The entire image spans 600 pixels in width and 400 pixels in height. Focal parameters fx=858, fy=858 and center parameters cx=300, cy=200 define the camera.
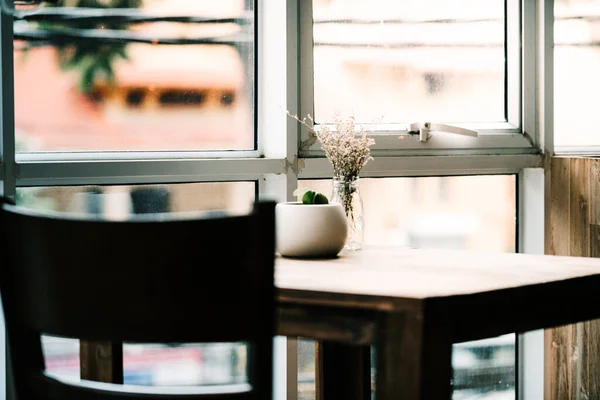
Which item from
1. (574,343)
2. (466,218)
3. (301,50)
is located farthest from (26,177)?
(574,343)

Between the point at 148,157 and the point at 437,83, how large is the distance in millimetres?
1003

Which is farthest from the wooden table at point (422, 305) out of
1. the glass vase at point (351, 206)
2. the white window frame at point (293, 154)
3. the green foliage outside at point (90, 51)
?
the green foliage outside at point (90, 51)

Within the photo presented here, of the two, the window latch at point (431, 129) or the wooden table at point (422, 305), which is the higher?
the window latch at point (431, 129)

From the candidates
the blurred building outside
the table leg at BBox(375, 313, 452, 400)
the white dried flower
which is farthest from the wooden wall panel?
the table leg at BBox(375, 313, 452, 400)

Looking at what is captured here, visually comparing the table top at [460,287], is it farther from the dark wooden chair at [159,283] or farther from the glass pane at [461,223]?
the glass pane at [461,223]

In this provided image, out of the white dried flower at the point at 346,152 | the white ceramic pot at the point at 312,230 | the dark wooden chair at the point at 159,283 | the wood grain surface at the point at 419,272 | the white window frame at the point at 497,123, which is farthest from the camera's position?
the white window frame at the point at 497,123

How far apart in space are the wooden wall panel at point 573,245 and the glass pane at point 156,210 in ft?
3.29

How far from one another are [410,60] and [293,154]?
1.86ft

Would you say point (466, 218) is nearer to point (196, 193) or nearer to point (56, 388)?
point (196, 193)

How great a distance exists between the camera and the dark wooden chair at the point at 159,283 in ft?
3.43

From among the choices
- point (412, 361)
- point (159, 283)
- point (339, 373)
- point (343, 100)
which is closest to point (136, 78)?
point (343, 100)

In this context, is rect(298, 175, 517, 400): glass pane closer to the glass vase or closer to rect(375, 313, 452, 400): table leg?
the glass vase

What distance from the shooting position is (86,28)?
240 cm

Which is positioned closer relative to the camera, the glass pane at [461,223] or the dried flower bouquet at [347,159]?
the dried flower bouquet at [347,159]
